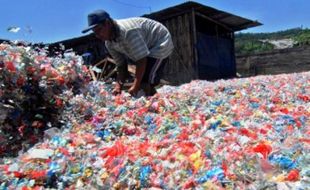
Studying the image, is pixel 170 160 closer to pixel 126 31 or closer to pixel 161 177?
pixel 161 177

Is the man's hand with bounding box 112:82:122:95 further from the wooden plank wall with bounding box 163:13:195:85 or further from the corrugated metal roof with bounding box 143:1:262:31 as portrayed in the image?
the wooden plank wall with bounding box 163:13:195:85

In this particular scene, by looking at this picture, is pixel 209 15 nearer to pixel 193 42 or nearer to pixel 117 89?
pixel 193 42

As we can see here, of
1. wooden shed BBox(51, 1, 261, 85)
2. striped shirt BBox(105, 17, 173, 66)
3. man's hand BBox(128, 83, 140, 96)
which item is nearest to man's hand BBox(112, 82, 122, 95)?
man's hand BBox(128, 83, 140, 96)

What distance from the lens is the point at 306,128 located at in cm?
309

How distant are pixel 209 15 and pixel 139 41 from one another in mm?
11506

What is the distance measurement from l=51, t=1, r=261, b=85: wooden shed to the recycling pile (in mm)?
10237

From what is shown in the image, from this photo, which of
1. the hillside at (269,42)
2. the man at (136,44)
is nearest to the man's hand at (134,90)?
the man at (136,44)

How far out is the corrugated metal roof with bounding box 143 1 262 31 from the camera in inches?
561

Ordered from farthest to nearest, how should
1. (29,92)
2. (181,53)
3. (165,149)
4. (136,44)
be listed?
(181,53) → (136,44) → (29,92) → (165,149)

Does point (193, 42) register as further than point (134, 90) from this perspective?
Yes

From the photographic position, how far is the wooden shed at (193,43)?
1471 cm

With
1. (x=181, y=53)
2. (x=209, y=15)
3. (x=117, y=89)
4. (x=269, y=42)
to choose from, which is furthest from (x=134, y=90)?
(x=269, y=42)

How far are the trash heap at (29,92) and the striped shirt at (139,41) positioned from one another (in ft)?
1.85

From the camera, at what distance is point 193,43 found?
14.8 m
